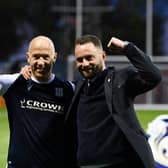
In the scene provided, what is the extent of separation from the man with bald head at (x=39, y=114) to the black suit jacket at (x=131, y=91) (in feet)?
1.79

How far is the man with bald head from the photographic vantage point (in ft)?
17.9

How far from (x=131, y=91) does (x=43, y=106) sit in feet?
2.40

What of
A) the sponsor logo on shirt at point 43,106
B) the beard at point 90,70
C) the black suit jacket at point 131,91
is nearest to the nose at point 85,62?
the beard at point 90,70

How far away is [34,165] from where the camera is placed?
5.47 metres

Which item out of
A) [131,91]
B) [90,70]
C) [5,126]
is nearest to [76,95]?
[90,70]

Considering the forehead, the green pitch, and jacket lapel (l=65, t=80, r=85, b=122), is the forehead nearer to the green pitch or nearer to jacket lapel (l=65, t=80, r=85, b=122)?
jacket lapel (l=65, t=80, r=85, b=122)

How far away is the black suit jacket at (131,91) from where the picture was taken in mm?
5023

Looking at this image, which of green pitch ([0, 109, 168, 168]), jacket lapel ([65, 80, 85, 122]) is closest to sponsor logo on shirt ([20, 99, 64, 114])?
jacket lapel ([65, 80, 85, 122])

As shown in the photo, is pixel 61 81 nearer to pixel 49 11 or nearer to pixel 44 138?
pixel 44 138

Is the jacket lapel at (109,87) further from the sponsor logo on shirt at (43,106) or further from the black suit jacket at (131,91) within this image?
the sponsor logo on shirt at (43,106)

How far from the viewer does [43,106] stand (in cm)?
550

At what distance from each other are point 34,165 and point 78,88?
2.15 feet

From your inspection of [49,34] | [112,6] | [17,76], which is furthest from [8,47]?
[17,76]

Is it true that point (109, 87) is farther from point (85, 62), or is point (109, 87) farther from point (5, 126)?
point (5, 126)
